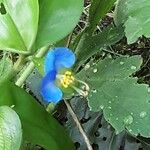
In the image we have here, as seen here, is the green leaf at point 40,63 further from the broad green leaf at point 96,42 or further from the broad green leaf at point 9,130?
the broad green leaf at point 96,42

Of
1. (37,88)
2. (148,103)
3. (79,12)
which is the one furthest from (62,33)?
(37,88)

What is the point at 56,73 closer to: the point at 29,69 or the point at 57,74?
the point at 57,74

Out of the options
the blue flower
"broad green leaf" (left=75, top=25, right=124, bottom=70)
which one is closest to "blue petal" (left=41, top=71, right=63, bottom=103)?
the blue flower

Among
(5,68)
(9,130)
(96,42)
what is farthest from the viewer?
(96,42)

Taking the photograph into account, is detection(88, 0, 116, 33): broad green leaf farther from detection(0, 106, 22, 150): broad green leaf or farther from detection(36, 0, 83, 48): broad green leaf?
detection(0, 106, 22, 150): broad green leaf

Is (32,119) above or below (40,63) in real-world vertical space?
below

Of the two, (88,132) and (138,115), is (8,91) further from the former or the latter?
(88,132)

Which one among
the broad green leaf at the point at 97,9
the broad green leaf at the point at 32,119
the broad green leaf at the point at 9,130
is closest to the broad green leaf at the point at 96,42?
the broad green leaf at the point at 97,9

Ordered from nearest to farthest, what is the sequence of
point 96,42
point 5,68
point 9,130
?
point 9,130 → point 5,68 → point 96,42

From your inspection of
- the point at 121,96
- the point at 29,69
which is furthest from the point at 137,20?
the point at 29,69
